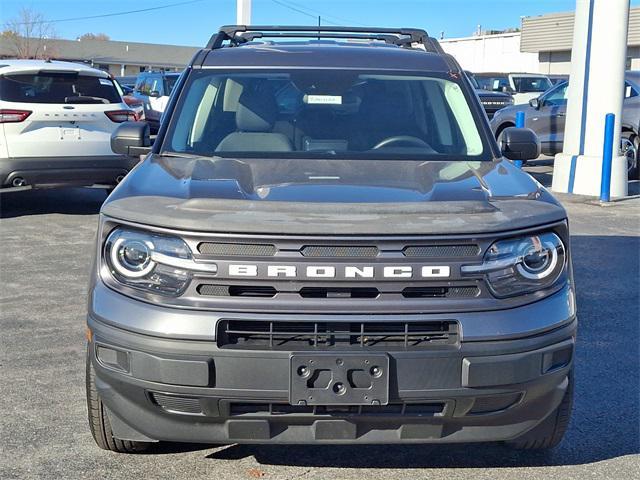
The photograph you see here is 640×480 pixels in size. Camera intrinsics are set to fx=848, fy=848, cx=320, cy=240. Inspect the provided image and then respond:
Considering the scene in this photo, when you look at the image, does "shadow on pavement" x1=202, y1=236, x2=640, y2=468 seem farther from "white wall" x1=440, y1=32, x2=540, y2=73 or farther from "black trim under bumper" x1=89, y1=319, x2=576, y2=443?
"white wall" x1=440, y1=32, x2=540, y2=73

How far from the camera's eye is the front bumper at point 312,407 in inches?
118

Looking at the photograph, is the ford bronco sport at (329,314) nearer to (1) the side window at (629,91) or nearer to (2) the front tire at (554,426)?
(2) the front tire at (554,426)

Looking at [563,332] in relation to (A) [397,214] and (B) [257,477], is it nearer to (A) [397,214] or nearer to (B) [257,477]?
(A) [397,214]

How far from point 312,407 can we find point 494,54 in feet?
177

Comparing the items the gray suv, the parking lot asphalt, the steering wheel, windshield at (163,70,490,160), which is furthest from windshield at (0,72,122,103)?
the gray suv

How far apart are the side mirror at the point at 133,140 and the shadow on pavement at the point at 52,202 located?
6.05 metres

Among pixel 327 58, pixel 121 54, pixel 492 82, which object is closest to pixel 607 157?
pixel 327 58

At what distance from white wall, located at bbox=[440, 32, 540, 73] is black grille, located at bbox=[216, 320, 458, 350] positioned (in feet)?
159

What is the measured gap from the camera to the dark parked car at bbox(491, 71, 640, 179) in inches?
552

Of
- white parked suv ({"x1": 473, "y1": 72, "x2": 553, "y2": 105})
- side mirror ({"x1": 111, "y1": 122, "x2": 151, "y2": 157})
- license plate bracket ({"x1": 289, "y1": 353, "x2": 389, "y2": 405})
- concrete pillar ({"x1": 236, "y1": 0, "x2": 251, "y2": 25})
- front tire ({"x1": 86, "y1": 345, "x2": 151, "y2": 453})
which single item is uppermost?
concrete pillar ({"x1": 236, "y1": 0, "x2": 251, "y2": 25})

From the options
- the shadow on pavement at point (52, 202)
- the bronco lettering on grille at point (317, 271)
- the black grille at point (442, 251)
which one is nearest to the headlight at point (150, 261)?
the bronco lettering on grille at point (317, 271)

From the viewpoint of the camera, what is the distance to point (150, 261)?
10.3 feet

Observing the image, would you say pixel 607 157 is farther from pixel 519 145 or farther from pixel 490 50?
pixel 490 50

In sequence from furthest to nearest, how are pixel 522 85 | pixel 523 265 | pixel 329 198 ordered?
pixel 522 85 < pixel 329 198 < pixel 523 265
